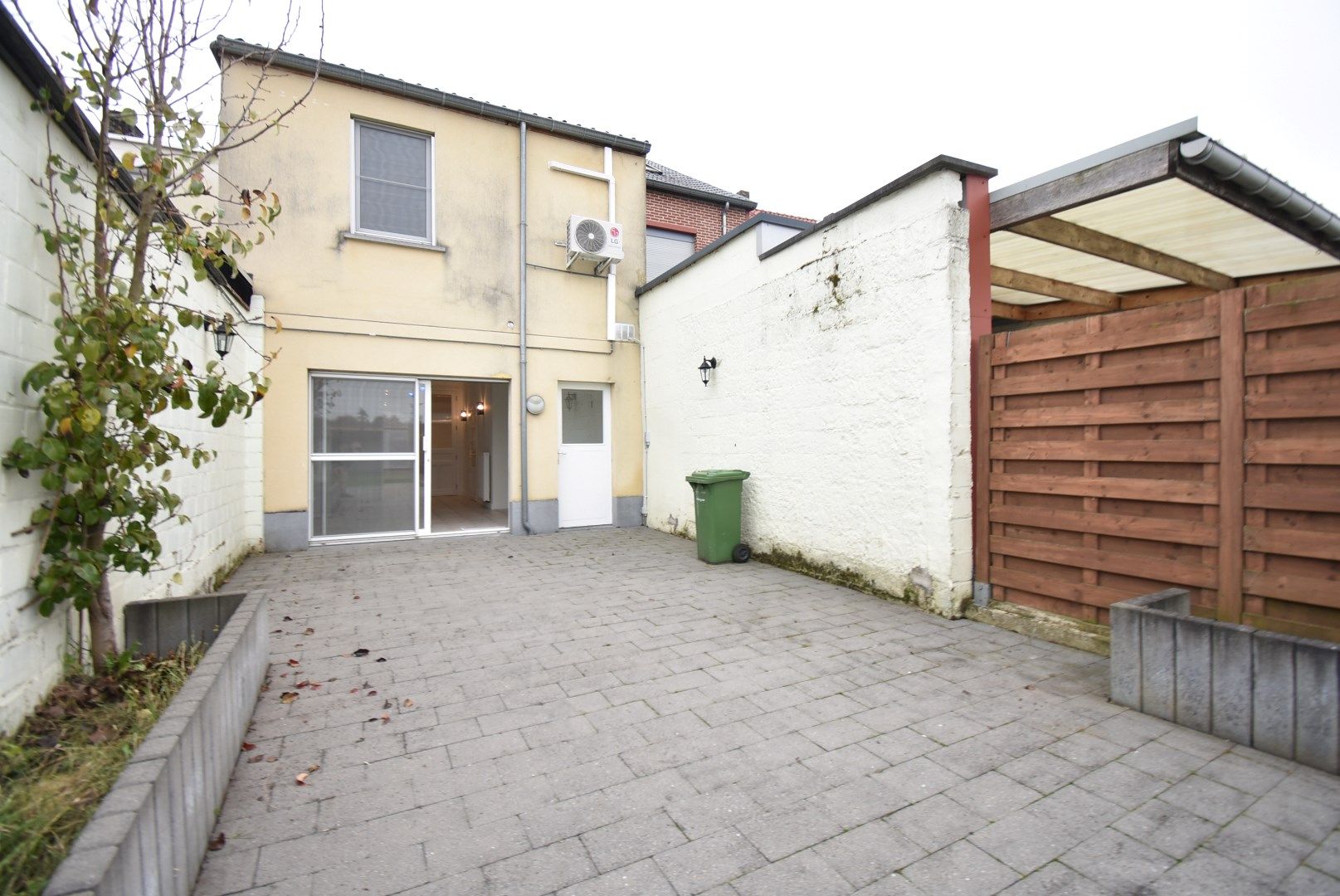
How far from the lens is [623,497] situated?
9047mm

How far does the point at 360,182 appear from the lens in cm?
755

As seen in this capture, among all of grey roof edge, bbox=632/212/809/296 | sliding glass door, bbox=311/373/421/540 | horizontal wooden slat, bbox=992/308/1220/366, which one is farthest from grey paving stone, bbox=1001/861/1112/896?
sliding glass door, bbox=311/373/421/540

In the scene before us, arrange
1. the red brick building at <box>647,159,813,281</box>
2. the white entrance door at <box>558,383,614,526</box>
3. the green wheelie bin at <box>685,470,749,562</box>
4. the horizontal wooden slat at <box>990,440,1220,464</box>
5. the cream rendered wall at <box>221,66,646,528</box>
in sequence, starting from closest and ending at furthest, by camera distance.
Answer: the horizontal wooden slat at <box>990,440,1220,464</box>
the green wheelie bin at <box>685,470,749,562</box>
the cream rendered wall at <box>221,66,646,528</box>
the white entrance door at <box>558,383,614,526</box>
the red brick building at <box>647,159,813,281</box>

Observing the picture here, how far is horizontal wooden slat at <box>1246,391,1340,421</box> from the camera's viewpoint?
268cm

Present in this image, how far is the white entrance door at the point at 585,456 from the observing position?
8.76 metres

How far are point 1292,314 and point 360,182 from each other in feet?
29.6

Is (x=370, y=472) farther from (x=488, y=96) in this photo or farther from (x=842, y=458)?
(x=842, y=458)

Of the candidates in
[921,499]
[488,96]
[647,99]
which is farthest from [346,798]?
[647,99]

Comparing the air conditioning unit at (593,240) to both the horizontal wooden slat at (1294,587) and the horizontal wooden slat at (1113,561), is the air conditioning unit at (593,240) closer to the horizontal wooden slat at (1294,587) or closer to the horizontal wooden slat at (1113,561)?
the horizontal wooden slat at (1113,561)

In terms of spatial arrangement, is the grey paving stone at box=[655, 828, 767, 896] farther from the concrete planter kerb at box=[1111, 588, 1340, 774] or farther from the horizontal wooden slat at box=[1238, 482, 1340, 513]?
the horizontal wooden slat at box=[1238, 482, 1340, 513]

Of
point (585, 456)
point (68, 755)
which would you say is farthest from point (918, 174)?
point (585, 456)

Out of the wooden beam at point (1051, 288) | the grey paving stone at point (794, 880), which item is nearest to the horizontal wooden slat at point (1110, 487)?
the wooden beam at point (1051, 288)

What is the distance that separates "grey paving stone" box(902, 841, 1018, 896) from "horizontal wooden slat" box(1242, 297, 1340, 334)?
115 inches

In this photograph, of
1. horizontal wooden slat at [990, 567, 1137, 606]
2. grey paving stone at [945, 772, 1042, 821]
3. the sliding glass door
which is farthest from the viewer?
the sliding glass door
